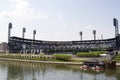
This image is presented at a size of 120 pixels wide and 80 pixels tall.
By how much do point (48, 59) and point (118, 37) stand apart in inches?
3672

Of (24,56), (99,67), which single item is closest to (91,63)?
(99,67)

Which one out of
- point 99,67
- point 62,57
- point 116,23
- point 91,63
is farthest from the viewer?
point 116,23

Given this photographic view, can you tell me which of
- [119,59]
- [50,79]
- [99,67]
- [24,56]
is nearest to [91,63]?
[99,67]

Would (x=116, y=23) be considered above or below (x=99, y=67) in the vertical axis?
above

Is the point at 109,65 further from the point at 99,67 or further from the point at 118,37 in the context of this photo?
the point at 118,37

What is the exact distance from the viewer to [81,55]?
385 ft

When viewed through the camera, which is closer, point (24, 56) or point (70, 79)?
point (70, 79)

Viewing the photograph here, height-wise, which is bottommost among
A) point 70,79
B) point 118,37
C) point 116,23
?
point 70,79

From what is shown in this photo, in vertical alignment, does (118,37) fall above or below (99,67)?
above

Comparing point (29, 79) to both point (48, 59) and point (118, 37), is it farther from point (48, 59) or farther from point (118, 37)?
point (118, 37)

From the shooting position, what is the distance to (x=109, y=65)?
3066 inches

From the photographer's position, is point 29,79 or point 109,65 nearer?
point 29,79

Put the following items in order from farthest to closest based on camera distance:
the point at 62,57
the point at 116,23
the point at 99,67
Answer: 1. the point at 116,23
2. the point at 62,57
3. the point at 99,67

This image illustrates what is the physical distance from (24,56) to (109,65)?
70084 mm
